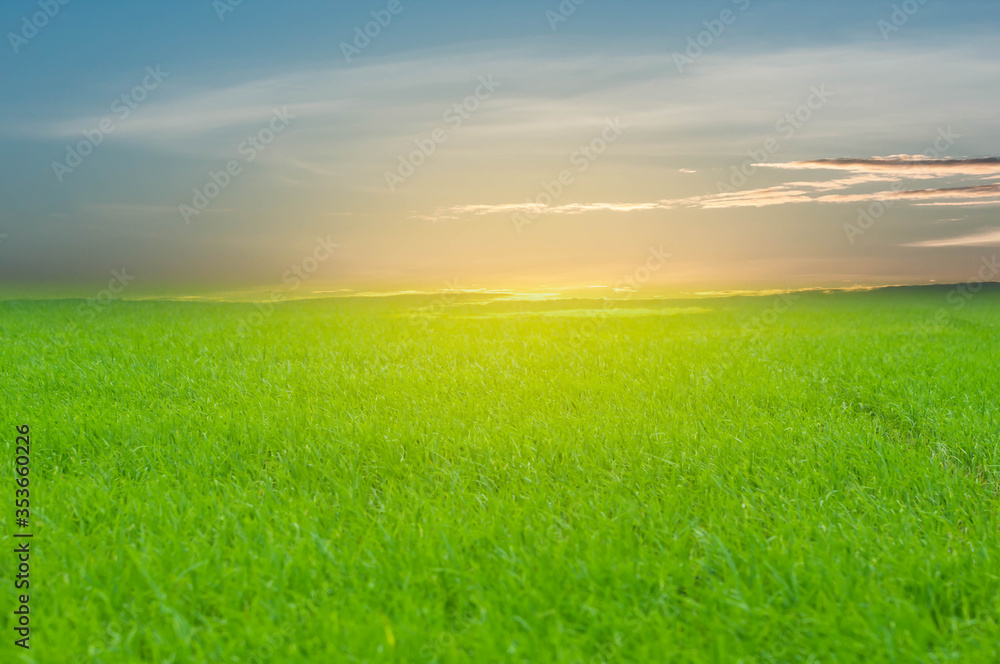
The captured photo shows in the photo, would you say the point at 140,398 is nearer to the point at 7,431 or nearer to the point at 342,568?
the point at 7,431

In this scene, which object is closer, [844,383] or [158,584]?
[158,584]

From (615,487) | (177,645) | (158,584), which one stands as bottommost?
(177,645)

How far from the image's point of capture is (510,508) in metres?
4.68

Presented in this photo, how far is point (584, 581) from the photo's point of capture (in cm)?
367

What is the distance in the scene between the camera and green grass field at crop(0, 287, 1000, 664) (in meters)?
3.28

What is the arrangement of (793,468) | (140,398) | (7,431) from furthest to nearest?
(140,398) < (7,431) < (793,468)

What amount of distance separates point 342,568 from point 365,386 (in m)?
4.67

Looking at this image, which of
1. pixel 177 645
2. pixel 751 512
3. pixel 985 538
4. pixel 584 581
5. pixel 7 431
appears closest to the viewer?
pixel 177 645

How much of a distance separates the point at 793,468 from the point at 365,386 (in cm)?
496

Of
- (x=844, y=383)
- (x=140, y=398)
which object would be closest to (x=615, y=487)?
(x=844, y=383)

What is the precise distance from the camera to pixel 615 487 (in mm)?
5125

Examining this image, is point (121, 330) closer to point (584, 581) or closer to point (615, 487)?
point (615, 487)

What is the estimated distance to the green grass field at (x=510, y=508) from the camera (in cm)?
328

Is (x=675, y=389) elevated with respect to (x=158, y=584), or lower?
elevated
